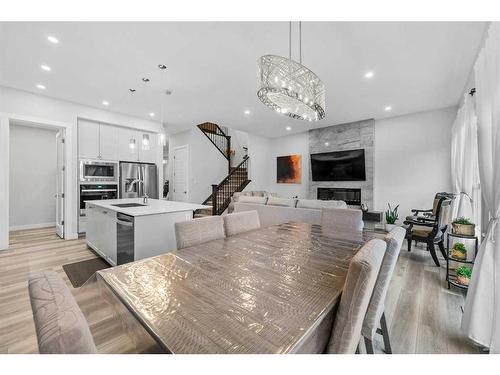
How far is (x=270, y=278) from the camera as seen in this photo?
1.12 metres

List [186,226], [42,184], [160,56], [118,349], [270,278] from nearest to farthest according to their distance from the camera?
[118,349]
[270,278]
[186,226]
[160,56]
[42,184]

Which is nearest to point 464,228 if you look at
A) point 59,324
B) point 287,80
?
point 287,80

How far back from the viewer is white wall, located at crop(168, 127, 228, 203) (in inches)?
263

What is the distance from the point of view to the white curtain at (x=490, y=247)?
1.52m

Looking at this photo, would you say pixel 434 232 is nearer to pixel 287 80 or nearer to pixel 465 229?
pixel 465 229

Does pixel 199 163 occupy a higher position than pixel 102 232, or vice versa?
pixel 199 163

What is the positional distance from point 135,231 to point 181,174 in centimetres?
455

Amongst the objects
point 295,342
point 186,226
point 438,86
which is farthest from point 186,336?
point 438,86

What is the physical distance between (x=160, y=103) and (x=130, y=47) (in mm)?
1921

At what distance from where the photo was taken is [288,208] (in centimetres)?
401

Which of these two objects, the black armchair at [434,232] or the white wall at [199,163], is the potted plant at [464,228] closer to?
the black armchair at [434,232]

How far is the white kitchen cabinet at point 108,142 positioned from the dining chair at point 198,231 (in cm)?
428

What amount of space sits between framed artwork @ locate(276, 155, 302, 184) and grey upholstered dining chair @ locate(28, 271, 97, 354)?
701cm
